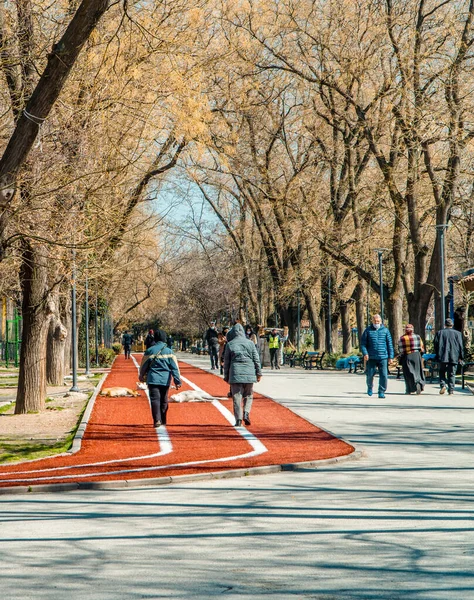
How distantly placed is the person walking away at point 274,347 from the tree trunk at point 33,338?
69.0 feet

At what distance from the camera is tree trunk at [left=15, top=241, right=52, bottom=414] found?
836 inches

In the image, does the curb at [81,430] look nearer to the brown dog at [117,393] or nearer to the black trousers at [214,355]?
the brown dog at [117,393]

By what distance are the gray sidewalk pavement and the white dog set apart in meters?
10.2

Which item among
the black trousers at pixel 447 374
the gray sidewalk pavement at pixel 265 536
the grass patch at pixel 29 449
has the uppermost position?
the black trousers at pixel 447 374

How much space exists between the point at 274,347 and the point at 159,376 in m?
25.5

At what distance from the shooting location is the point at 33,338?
21625 mm

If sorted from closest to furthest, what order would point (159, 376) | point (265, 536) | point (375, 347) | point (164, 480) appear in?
point (265, 536) < point (164, 480) < point (159, 376) < point (375, 347)

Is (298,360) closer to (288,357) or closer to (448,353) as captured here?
(288,357)

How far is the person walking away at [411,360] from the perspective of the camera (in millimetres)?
23406

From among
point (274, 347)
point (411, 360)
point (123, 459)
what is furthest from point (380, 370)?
point (274, 347)

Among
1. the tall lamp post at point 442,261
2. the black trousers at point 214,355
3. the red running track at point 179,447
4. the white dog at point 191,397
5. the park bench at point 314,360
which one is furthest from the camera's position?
the park bench at point 314,360

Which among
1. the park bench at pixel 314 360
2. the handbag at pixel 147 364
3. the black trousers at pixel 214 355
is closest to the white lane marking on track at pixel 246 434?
the handbag at pixel 147 364

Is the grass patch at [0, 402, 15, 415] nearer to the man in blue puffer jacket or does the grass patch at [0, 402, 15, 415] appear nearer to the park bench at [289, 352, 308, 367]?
the man in blue puffer jacket

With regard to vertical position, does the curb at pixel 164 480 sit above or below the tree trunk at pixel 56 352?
below
